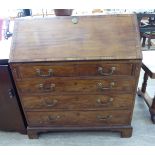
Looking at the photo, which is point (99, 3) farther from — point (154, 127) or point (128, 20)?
point (154, 127)

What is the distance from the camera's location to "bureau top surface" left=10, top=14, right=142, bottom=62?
130 cm

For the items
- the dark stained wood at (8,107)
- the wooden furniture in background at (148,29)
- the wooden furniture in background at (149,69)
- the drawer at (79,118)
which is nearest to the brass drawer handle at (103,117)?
the drawer at (79,118)

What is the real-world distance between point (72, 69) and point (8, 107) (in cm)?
68

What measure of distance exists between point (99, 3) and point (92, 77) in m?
0.59

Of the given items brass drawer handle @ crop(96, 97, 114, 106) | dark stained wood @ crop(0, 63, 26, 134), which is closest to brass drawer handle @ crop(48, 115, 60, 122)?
dark stained wood @ crop(0, 63, 26, 134)

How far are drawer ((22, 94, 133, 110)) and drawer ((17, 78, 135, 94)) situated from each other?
0.06 m

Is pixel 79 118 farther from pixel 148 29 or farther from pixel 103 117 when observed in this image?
pixel 148 29

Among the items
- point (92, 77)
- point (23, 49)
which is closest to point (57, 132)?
point (92, 77)

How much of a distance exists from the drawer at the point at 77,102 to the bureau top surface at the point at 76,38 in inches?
13.7

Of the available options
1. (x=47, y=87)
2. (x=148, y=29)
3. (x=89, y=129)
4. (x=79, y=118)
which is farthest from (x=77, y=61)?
(x=148, y=29)

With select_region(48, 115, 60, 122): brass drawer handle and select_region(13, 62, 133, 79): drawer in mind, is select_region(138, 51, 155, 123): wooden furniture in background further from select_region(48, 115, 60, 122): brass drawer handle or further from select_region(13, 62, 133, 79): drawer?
select_region(48, 115, 60, 122): brass drawer handle

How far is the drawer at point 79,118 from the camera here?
160cm

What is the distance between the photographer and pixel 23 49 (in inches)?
52.5

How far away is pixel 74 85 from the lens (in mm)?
1433
